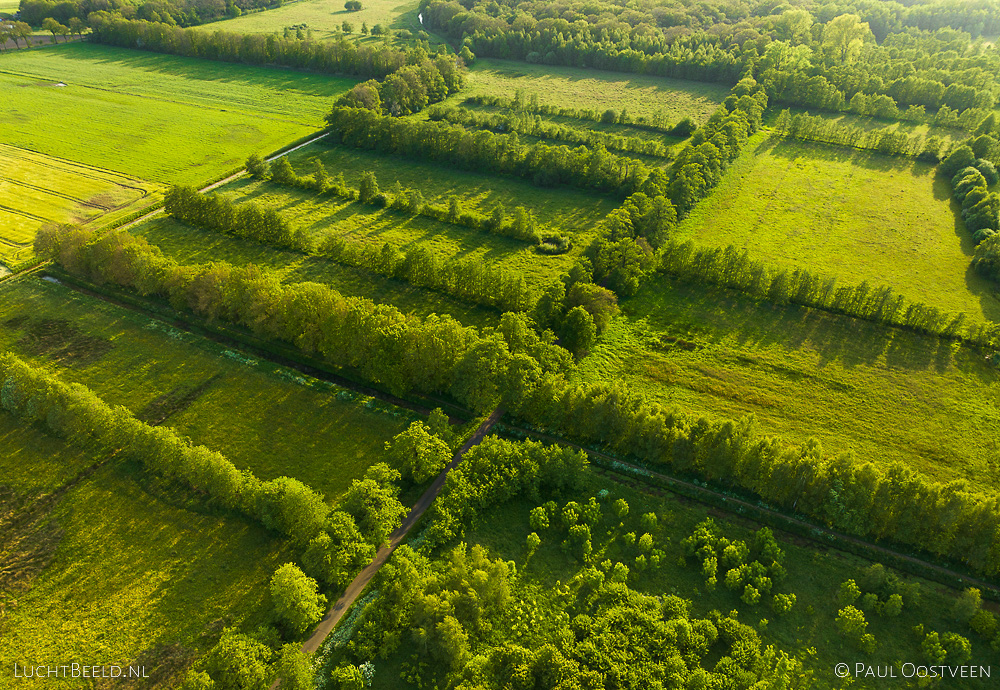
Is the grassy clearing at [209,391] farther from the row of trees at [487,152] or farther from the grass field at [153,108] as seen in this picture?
the row of trees at [487,152]

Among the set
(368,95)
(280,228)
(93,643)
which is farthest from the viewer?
(368,95)

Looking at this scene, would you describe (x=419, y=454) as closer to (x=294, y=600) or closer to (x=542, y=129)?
(x=294, y=600)

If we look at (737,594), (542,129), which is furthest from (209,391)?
(542,129)

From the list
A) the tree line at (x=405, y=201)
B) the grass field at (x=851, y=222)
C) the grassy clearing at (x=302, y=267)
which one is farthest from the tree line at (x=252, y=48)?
the grass field at (x=851, y=222)

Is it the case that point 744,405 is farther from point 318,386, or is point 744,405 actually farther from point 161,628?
point 161,628

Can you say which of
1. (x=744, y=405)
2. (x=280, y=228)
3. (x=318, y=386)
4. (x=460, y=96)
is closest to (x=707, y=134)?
(x=460, y=96)

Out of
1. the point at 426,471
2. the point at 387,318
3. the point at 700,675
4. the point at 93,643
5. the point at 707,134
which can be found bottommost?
the point at 93,643
